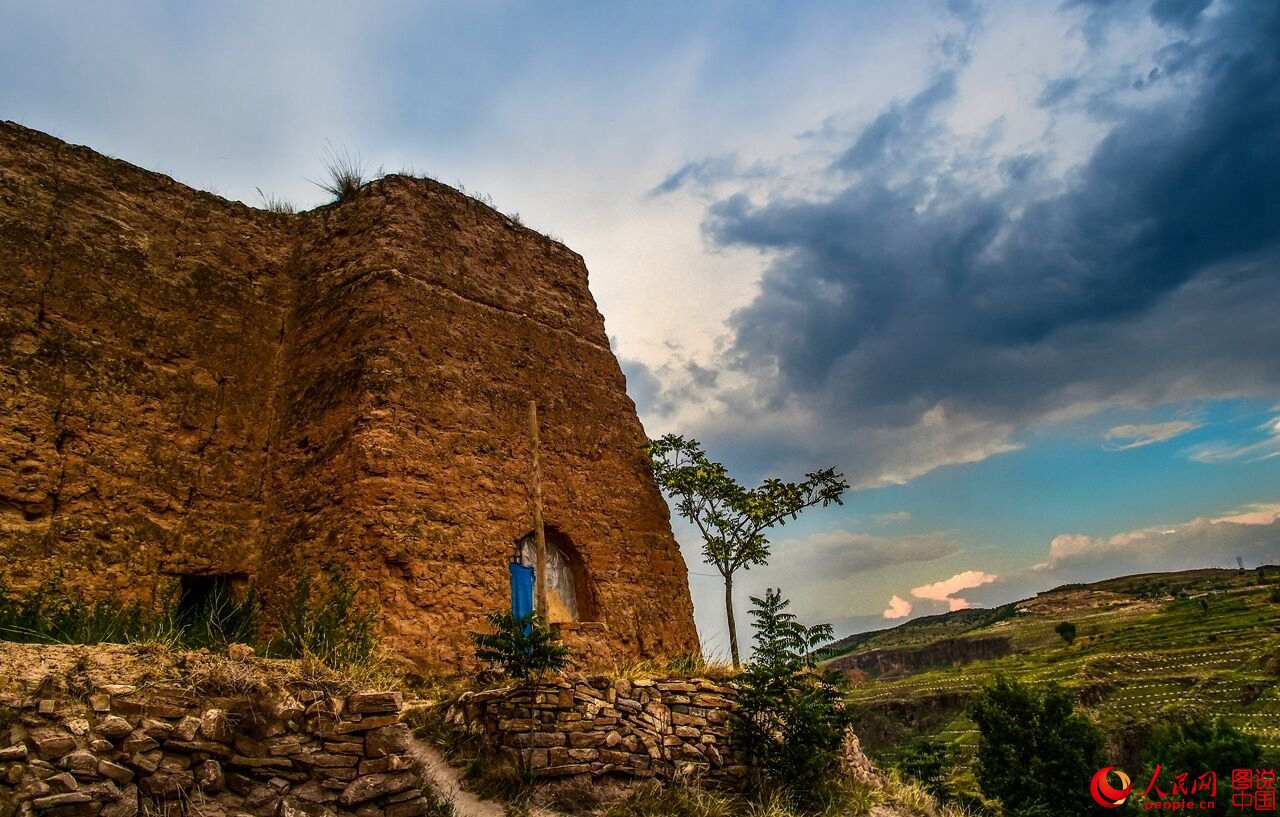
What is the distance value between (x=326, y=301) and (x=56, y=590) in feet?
20.1

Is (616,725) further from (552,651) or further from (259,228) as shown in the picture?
(259,228)

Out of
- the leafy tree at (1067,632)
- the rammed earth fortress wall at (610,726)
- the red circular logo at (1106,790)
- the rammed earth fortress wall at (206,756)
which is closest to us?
the rammed earth fortress wall at (206,756)

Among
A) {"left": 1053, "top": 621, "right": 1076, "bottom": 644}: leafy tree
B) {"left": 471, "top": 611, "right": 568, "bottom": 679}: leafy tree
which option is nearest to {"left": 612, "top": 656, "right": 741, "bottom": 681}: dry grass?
{"left": 471, "top": 611, "right": 568, "bottom": 679}: leafy tree

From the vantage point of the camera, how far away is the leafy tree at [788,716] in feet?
31.1

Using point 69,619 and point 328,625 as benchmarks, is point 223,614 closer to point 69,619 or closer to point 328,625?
point 328,625

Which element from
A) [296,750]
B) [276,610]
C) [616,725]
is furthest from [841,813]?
[276,610]

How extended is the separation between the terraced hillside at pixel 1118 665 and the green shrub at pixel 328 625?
16.6m

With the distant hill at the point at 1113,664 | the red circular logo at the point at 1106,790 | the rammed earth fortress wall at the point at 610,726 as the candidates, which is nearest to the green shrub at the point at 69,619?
the rammed earth fortress wall at the point at 610,726

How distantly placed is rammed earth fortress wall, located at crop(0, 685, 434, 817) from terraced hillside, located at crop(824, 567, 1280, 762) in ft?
60.8

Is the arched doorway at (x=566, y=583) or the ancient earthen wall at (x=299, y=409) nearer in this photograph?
the ancient earthen wall at (x=299, y=409)

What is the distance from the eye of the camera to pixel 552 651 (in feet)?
27.7

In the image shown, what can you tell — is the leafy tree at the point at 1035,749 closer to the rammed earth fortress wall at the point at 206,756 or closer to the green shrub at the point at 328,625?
the green shrub at the point at 328,625

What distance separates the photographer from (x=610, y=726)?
8.75 metres

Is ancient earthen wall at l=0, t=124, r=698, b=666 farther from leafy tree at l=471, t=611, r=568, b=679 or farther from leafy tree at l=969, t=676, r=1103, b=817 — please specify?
leafy tree at l=969, t=676, r=1103, b=817
